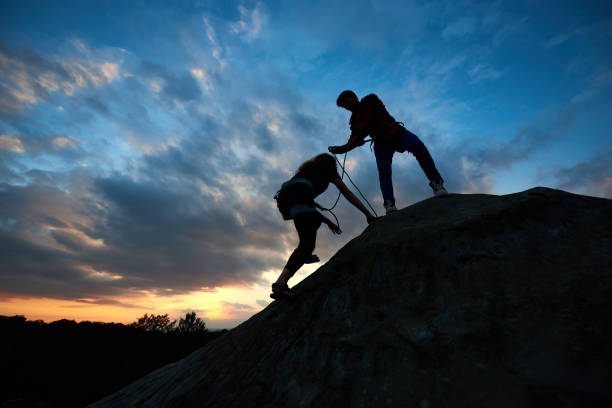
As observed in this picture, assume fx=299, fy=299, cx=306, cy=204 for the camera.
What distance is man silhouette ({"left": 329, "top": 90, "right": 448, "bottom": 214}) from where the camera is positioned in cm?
451

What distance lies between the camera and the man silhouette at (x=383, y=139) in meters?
4.51

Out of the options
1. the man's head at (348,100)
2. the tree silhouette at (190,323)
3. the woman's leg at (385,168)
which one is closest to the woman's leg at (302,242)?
the woman's leg at (385,168)

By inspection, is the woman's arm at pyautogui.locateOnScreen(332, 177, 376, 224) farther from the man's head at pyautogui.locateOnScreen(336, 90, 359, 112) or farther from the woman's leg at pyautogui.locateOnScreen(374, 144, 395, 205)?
the man's head at pyautogui.locateOnScreen(336, 90, 359, 112)

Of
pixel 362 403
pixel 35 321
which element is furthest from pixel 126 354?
pixel 362 403

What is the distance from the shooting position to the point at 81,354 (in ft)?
23.1

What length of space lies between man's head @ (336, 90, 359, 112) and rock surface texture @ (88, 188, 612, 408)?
2.32 metres

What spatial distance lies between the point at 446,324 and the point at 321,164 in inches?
91.5

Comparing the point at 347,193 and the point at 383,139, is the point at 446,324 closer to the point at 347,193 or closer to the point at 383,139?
the point at 347,193

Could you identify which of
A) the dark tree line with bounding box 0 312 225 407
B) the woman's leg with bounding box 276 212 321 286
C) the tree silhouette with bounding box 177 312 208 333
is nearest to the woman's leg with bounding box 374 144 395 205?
the woman's leg with bounding box 276 212 321 286

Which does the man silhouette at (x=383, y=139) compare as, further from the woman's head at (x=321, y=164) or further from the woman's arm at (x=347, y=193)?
the woman's head at (x=321, y=164)

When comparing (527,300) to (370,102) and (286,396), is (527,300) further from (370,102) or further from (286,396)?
(370,102)

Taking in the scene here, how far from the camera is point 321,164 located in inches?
149

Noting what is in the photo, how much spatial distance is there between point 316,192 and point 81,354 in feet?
24.0

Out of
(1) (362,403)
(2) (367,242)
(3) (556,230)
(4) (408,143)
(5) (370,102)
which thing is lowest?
(1) (362,403)
